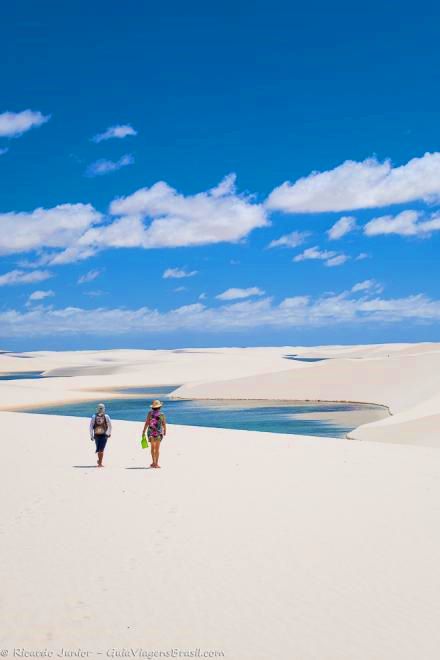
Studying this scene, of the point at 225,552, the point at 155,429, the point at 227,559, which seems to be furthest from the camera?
the point at 155,429

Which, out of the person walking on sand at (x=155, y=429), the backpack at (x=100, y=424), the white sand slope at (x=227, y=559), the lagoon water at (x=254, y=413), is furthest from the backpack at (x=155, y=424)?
the lagoon water at (x=254, y=413)

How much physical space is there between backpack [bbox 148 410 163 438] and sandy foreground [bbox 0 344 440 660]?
929mm

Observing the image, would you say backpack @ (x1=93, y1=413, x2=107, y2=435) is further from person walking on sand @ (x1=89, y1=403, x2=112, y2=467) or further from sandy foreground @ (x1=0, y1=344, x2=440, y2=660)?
sandy foreground @ (x1=0, y1=344, x2=440, y2=660)

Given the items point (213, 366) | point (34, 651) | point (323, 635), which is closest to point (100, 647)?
point (34, 651)

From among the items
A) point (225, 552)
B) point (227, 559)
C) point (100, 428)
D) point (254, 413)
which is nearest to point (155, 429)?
point (100, 428)

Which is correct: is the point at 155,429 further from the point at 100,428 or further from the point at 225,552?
the point at 225,552

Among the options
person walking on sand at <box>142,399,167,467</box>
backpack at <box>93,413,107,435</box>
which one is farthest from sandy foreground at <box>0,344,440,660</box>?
backpack at <box>93,413,107,435</box>

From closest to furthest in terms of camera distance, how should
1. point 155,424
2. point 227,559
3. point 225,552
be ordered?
point 227,559 → point 225,552 → point 155,424

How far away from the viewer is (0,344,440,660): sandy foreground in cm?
623

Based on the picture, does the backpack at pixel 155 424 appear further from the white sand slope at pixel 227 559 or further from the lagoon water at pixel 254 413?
the lagoon water at pixel 254 413

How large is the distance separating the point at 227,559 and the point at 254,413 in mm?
31810

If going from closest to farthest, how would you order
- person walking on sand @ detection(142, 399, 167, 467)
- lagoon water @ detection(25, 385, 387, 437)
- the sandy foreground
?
the sandy foreground → person walking on sand @ detection(142, 399, 167, 467) → lagoon water @ detection(25, 385, 387, 437)

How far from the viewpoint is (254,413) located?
40.2 meters

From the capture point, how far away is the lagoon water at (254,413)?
3281 cm
